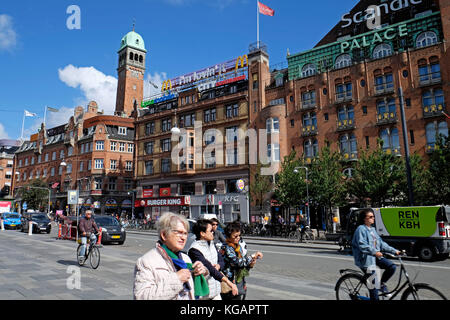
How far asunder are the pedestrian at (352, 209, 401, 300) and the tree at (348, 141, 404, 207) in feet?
61.7

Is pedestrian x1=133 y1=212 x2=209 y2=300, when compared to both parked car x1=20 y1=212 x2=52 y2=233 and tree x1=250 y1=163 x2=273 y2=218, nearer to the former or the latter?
parked car x1=20 y1=212 x2=52 y2=233

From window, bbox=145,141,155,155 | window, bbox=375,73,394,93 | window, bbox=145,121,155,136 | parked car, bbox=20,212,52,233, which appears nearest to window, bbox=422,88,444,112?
window, bbox=375,73,394,93

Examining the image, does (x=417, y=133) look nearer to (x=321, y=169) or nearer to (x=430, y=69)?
(x=430, y=69)

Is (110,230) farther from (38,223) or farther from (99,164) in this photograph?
(99,164)

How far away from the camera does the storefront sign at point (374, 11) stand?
33.8m

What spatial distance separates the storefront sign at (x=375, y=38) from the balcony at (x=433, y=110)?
7.53 meters

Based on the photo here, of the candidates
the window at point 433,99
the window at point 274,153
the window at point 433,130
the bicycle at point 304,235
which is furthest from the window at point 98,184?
the window at point 433,99

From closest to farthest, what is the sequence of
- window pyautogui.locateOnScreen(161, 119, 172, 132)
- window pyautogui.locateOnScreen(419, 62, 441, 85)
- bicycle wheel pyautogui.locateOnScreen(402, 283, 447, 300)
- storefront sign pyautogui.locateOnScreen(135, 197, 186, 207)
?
bicycle wheel pyautogui.locateOnScreen(402, 283, 447, 300), window pyautogui.locateOnScreen(419, 62, 441, 85), storefront sign pyautogui.locateOnScreen(135, 197, 186, 207), window pyautogui.locateOnScreen(161, 119, 172, 132)

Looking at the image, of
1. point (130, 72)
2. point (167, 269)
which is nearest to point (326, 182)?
point (167, 269)

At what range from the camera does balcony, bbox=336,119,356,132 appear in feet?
105

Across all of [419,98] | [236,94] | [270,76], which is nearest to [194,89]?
[236,94]

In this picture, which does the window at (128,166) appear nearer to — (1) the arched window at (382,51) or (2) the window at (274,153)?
(2) the window at (274,153)

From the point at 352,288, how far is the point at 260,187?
26299 mm

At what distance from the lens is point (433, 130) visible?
2812 cm
